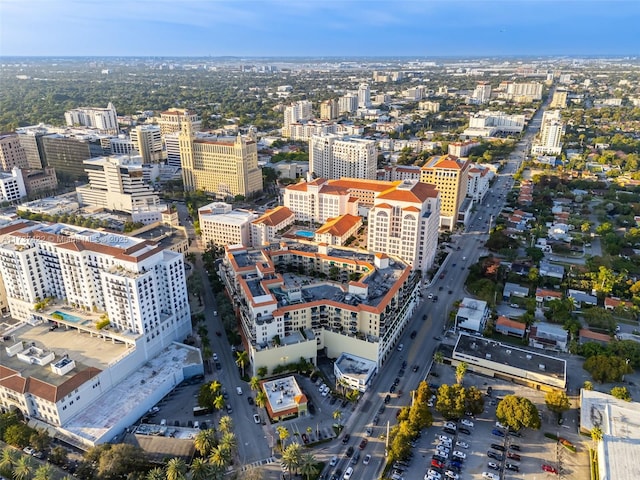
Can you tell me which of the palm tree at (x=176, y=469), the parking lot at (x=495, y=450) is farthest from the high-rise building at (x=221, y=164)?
the palm tree at (x=176, y=469)

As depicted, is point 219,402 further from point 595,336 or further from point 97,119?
point 97,119

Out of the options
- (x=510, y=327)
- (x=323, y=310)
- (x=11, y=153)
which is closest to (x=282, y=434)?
(x=323, y=310)

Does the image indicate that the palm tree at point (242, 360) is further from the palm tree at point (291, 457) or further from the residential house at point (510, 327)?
the residential house at point (510, 327)

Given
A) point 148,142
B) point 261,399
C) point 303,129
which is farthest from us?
point 303,129

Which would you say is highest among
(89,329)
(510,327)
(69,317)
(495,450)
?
(69,317)

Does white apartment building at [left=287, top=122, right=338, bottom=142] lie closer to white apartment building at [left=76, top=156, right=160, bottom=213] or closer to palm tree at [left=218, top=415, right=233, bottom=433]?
white apartment building at [left=76, top=156, right=160, bottom=213]

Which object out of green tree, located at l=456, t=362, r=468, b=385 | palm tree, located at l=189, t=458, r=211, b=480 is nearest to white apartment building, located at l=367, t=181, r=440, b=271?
green tree, located at l=456, t=362, r=468, b=385

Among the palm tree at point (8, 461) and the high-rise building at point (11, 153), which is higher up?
the high-rise building at point (11, 153)

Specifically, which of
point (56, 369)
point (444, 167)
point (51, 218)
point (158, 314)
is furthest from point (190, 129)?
point (56, 369)
